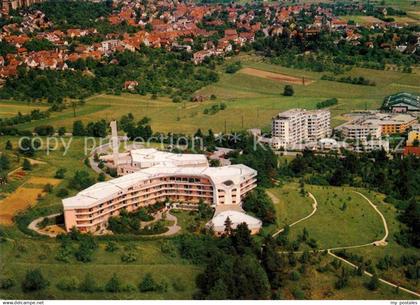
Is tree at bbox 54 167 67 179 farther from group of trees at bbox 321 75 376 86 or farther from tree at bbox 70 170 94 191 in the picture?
group of trees at bbox 321 75 376 86

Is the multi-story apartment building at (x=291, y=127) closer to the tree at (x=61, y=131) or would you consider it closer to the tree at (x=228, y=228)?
the tree at (x=61, y=131)

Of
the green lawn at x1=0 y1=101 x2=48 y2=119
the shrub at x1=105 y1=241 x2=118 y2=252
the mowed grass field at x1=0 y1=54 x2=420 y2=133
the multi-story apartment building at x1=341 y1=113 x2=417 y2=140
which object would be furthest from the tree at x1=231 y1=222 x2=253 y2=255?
the green lawn at x1=0 y1=101 x2=48 y2=119

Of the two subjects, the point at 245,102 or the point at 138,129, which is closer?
the point at 138,129

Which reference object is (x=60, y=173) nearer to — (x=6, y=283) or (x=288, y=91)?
(x=6, y=283)

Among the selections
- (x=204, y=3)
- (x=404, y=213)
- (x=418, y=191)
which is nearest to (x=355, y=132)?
(x=418, y=191)

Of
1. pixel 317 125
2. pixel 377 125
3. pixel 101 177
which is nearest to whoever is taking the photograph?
pixel 101 177

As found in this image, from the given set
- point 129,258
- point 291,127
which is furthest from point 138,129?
point 129,258
